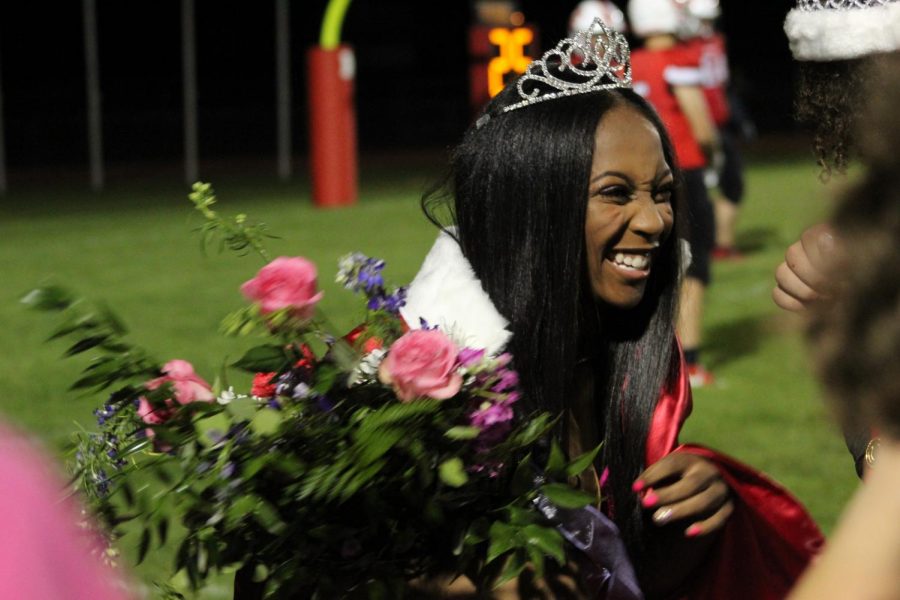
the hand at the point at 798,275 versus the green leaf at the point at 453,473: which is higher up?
the hand at the point at 798,275

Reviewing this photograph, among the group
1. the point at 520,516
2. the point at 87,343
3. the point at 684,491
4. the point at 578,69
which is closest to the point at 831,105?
the point at 578,69

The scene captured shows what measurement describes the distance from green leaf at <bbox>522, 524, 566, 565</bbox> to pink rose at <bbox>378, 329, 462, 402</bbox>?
0.77ft

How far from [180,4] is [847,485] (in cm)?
2760

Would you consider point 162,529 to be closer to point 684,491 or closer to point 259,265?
point 684,491

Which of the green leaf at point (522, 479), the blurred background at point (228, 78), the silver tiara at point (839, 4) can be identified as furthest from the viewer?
the blurred background at point (228, 78)

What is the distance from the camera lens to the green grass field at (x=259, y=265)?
6.10 metres

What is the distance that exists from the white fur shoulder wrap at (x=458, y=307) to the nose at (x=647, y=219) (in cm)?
34

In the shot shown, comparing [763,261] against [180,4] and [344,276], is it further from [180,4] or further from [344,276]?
[180,4]

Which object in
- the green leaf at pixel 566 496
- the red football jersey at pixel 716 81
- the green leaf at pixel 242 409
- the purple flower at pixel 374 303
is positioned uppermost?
the purple flower at pixel 374 303

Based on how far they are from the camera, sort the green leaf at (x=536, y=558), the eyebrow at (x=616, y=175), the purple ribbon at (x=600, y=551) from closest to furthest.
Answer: the green leaf at (x=536, y=558)
the purple ribbon at (x=600, y=551)
the eyebrow at (x=616, y=175)

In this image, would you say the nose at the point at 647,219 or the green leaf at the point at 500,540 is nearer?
the green leaf at the point at 500,540

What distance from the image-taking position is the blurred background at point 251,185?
6953 millimetres

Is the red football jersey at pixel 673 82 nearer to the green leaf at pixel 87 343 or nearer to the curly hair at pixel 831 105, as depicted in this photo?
the curly hair at pixel 831 105

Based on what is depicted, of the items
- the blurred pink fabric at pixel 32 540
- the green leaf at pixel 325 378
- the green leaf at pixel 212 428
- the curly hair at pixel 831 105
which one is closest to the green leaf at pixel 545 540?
the green leaf at pixel 325 378
